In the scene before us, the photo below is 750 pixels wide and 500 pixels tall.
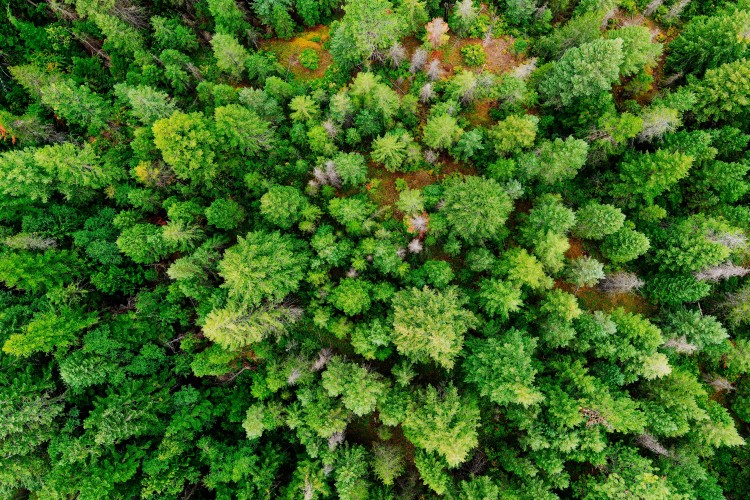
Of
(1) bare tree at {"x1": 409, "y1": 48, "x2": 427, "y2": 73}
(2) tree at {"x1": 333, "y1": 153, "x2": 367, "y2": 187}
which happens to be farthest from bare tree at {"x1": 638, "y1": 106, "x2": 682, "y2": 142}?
(2) tree at {"x1": 333, "y1": 153, "x2": 367, "y2": 187}

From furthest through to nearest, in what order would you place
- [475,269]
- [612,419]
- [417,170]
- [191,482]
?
[417,170], [475,269], [191,482], [612,419]

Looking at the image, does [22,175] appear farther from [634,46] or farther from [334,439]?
[634,46]

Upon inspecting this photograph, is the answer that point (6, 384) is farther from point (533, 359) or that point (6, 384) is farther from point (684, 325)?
point (684, 325)

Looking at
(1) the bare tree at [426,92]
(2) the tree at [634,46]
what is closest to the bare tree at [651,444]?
(2) the tree at [634,46]

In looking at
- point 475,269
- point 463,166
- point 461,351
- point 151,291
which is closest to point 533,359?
point 461,351

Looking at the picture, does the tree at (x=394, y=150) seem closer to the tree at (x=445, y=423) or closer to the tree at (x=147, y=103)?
the tree at (x=147, y=103)

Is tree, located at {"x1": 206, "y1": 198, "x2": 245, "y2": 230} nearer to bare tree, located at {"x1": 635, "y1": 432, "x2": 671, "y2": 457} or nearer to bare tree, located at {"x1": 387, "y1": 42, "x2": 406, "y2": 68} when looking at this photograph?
bare tree, located at {"x1": 387, "y1": 42, "x2": 406, "y2": 68}
